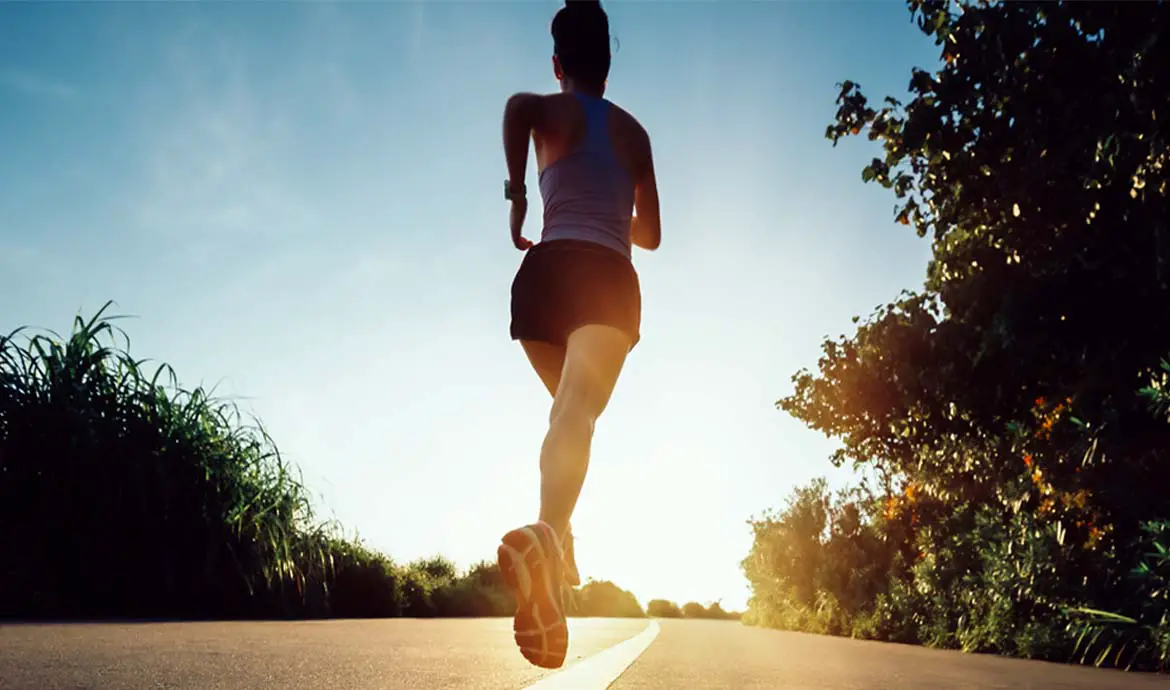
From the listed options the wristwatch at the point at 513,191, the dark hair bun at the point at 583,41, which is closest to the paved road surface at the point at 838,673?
the wristwatch at the point at 513,191

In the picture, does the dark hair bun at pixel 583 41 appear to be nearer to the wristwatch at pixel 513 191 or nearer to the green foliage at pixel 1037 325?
the wristwatch at pixel 513 191

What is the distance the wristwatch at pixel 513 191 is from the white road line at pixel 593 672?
6.38 feet

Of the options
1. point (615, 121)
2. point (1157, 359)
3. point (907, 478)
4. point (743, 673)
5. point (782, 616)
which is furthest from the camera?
point (782, 616)

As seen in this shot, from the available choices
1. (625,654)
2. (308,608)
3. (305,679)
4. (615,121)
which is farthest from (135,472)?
(615,121)

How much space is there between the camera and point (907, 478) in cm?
1402

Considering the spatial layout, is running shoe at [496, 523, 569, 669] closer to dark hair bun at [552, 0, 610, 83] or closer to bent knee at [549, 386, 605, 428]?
bent knee at [549, 386, 605, 428]

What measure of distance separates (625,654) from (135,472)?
5203 mm

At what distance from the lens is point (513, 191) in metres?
3.52

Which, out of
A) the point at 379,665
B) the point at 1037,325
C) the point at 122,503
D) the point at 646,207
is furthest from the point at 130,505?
the point at 1037,325

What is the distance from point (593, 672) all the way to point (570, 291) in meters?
2.32

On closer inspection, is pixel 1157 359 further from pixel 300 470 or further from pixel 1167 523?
pixel 300 470

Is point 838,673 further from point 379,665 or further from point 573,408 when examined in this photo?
point 573,408

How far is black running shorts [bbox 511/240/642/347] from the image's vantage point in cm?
328

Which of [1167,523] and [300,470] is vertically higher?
[300,470]
